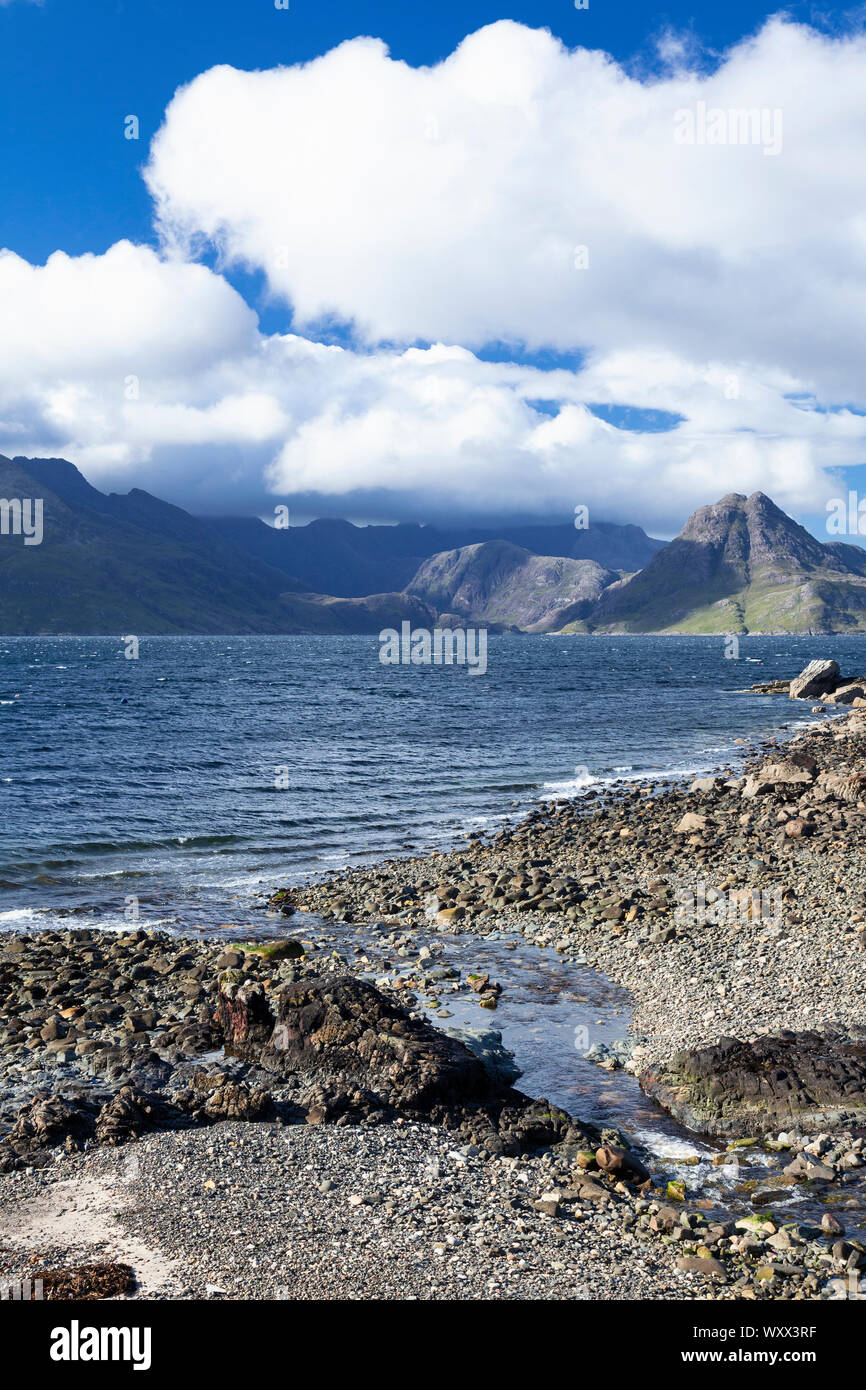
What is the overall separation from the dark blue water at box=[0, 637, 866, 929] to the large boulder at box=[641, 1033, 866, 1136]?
16794 millimetres

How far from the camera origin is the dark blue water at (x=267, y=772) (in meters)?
32.8

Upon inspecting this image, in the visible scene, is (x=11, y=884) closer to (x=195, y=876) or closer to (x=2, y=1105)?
(x=195, y=876)

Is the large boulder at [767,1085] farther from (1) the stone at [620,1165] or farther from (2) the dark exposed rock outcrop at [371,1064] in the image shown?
(2) the dark exposed rock outcrop at [371,1064]

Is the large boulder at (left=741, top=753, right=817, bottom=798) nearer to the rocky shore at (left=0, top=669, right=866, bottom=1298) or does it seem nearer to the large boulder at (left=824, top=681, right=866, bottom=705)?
the rocky shore at (left=0, top=669, right=866, bottom=1298)

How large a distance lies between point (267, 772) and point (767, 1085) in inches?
1746

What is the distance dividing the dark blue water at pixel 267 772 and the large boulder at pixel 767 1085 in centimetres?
1679

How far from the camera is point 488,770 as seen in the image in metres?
57.2

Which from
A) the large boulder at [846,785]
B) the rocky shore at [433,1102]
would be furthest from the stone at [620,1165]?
the large boulder at [846,785]

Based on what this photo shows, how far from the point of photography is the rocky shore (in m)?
10.3

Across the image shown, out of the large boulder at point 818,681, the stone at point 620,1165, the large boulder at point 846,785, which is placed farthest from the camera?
the large boulder at point 818,681

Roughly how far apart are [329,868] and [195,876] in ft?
16.8

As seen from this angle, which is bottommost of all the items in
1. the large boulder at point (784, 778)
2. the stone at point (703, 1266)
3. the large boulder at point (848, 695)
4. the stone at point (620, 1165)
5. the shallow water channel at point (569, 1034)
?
the shallow water channel at point (569, 1034)

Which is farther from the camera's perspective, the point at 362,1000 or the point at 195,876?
the point at 195,876
